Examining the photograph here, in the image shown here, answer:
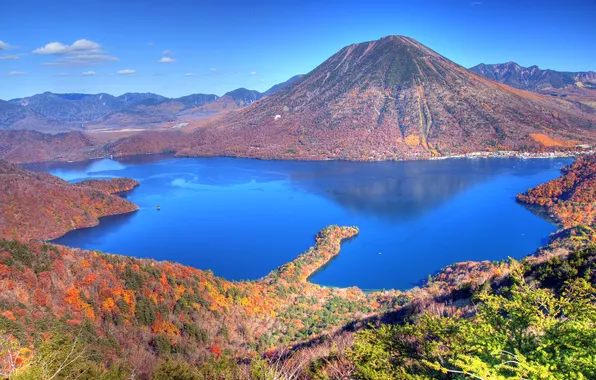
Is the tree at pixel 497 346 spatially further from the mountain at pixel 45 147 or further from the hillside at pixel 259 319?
the mountain at pixel 45 147

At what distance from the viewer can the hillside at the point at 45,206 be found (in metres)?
34.2

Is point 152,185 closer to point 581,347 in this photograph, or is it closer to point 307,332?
point 307,332

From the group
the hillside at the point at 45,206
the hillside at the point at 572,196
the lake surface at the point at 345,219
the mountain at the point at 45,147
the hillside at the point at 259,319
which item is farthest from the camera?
the mountain at the point at 45,147

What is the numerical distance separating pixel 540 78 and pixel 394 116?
4448 inches

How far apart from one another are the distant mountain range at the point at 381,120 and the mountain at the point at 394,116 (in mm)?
196

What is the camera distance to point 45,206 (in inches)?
1467

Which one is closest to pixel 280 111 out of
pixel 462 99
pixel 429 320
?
pixel 462 99

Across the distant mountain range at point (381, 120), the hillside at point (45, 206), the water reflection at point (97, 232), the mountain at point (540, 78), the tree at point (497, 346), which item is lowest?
the water reflection at point (97, 232)

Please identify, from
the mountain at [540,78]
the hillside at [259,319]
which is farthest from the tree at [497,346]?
the mountain at [540,78]

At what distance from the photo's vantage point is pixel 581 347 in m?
4.12

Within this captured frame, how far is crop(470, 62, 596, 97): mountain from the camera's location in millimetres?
143250

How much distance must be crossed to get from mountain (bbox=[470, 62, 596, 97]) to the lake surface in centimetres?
10882

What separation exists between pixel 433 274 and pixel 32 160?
91174 mm

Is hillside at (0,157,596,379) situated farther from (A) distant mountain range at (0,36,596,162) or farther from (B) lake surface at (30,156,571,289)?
(A) distant mountain range at (0,36,596,162)
